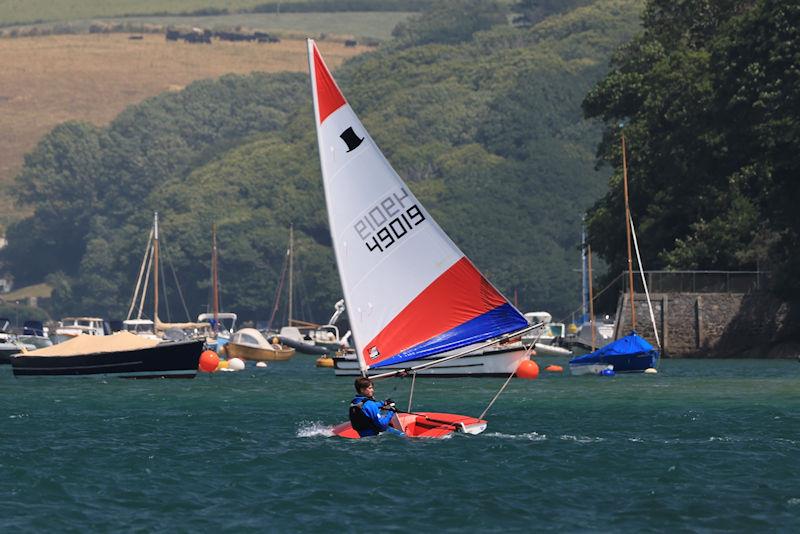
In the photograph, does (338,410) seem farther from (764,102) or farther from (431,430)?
(764,102)

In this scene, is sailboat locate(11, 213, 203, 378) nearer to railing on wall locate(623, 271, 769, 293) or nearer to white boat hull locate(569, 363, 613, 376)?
white boat hull locate(569, 363, 613, 376)

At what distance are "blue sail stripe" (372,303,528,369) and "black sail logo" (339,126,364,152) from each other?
4652mm

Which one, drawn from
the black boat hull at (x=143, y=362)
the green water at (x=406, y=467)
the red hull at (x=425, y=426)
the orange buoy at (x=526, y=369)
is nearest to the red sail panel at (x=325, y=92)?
the red hull at (x=425, y=426)

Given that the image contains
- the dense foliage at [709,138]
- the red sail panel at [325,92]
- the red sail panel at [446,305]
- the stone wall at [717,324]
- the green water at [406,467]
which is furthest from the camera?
the stone wall at [717,324]

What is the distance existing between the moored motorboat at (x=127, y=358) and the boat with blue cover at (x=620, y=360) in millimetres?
16224

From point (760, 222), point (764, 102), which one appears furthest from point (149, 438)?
point (760, 222)

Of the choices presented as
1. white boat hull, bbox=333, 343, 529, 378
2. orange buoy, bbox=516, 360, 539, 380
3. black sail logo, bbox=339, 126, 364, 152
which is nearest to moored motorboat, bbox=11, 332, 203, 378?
white boat hull, bbox=333, 343, 529, 378

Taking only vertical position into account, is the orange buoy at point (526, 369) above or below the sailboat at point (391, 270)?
below

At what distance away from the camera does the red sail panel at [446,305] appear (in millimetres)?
42500

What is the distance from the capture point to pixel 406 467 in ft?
125

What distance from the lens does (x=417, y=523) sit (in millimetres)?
31828

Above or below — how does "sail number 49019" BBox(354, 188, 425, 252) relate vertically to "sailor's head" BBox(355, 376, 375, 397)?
above

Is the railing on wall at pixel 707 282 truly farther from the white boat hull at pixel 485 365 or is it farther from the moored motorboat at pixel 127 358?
the moored motorboat at pixel 127 358

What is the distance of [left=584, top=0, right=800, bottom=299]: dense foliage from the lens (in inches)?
3568
